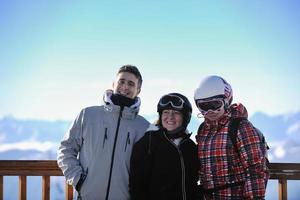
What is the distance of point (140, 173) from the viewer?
4.20 meters

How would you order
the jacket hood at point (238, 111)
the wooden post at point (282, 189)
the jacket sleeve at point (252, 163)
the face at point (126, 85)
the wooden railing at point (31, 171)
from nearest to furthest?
the jacket sleeve at point (252, 163) < the jacket hood at point (238, 111) < the face at point (126, 85) < the wooden post at point (282, 189) < the wooden railing at point (31, 171)

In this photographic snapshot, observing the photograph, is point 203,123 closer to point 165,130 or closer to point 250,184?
point 165,130

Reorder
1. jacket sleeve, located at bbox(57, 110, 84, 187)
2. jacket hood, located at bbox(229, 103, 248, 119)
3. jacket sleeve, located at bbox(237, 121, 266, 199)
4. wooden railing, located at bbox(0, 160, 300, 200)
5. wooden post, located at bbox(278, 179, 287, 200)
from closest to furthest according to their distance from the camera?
1. jacket sleeve, located at bbox(237, 121, 266, 199)
2. jacket hood, located at bbox(229, 103, 248, 119)
3. jacket sleeve, located at bbox(57, 110, 84, 187)
4. wooden post, located at bbox(278, 179, 287, 200)
5. wooden railing, located at bbox(0, 160, 300, 200)

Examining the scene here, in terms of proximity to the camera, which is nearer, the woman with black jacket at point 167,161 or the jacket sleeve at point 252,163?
the jacket sleeve at point 252,163

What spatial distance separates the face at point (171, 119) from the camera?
4.32 meters

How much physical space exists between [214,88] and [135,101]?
76 centimetres

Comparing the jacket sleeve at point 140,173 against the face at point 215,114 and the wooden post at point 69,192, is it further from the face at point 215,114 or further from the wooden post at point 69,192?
the wooden post at point 69,192

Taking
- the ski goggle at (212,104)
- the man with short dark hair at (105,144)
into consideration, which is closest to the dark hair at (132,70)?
the man with short dark hair at (105,144)

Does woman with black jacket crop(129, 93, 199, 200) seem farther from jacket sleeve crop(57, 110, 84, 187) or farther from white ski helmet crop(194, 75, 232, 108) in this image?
jacket sleeve crop(57, 110, 84, 187)

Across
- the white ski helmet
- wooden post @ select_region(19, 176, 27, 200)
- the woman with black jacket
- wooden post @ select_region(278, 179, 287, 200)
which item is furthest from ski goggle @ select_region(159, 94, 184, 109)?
wooden post @ select_region(19, 176, 27, 200)

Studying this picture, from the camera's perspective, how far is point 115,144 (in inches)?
168

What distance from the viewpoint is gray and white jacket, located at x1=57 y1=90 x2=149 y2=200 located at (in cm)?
423

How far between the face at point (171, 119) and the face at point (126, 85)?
369 millimetres

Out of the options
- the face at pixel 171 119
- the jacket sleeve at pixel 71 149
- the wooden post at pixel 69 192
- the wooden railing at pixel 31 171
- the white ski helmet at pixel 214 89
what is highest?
the white ski helmet at pixel 214 89
